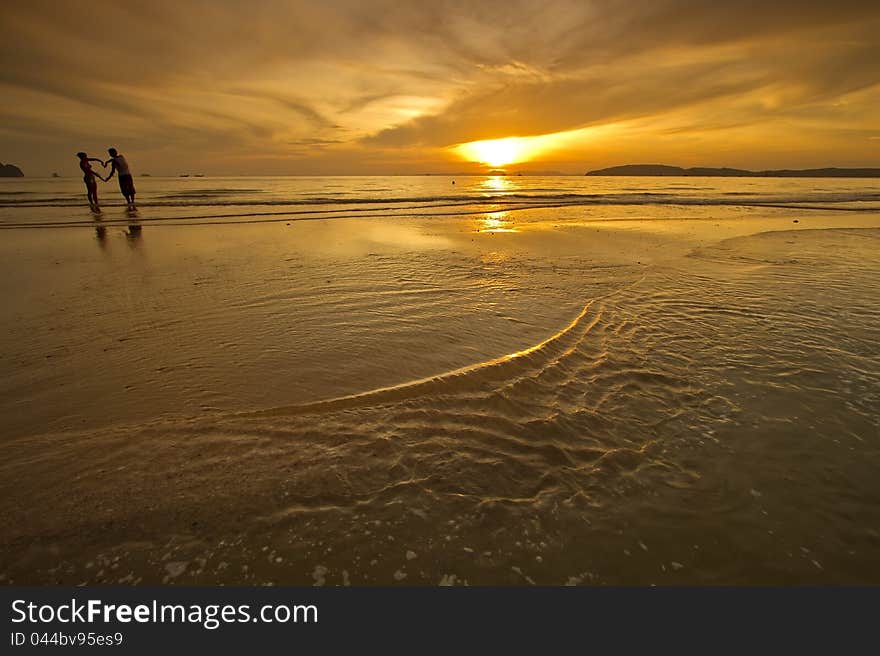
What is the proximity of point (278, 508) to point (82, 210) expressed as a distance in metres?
24.5

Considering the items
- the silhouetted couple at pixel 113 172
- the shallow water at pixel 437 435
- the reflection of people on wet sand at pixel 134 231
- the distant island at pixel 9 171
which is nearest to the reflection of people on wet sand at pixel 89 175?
the silhouetted couple at pixel 113 172

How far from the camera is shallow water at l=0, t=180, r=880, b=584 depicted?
2.13m

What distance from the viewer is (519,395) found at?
367 cm

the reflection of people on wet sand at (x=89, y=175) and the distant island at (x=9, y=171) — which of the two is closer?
the reflection of people on wet sand at (x=89, y=175)

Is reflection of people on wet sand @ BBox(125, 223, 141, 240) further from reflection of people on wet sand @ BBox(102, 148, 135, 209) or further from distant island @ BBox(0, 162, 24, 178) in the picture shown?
distant island @ BBox(0, 162, 24, 178)

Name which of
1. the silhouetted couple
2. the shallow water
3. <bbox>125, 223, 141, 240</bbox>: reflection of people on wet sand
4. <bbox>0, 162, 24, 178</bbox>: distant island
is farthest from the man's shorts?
<bbox>0, 162, 24, 178</bbox>: distant island

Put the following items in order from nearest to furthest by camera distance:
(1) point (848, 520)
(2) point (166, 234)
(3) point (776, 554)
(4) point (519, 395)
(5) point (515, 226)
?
(3) point (776, 554) < (1) point (848, 520) < (4) point (519, 395) < (2) point (166, 234) < (5) point (515, 226)

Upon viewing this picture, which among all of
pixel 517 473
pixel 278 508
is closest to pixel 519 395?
pixel 517 473

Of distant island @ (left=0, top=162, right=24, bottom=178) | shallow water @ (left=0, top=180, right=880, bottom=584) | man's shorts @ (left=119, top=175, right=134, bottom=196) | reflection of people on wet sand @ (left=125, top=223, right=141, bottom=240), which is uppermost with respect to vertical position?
distant island @ (left=0, top=162, right=24, bottom=178)

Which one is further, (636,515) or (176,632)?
(636,515)

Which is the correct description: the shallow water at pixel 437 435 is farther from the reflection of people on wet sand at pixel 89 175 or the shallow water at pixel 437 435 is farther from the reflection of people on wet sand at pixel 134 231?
the reflection of people on wet sand at pixel 89 175

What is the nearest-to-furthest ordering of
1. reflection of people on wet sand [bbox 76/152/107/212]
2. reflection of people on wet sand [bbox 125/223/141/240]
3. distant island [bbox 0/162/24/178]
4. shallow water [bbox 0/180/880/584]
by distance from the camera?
shallow water [bbox 0/180/880/584], reflection of people on wet sand [bbox 125/223/141/240], reflection of people on wet sand [bbox 76/152/107/212], distant island [bbox 0/162/24/178]

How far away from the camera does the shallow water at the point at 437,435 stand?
83.9 inches

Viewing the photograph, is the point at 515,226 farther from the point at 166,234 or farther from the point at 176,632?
the point at 176,632
